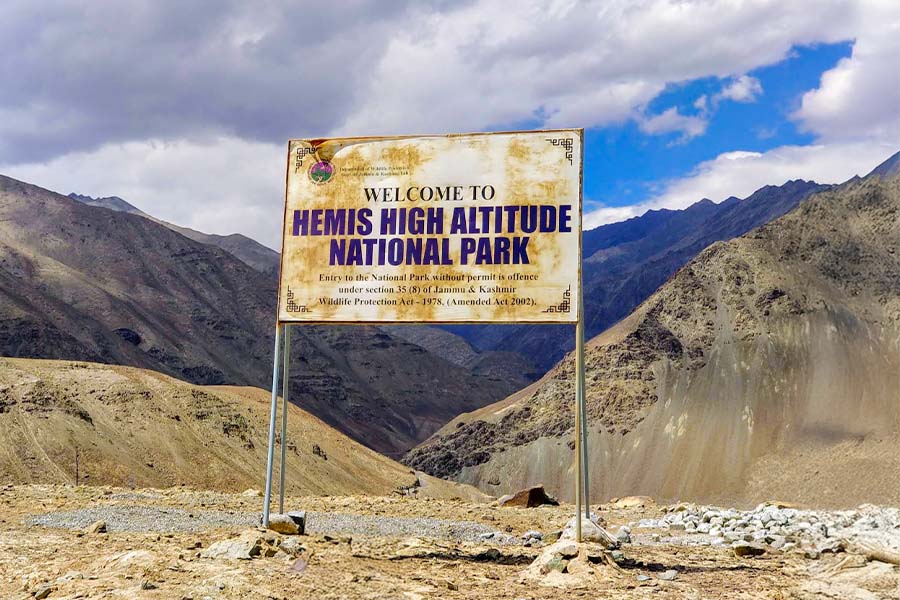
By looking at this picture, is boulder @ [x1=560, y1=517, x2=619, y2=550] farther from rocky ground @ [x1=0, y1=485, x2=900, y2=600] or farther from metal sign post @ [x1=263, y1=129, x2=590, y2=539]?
metal sign post @ [x1=263, y1=129, x2=590, y2=539]

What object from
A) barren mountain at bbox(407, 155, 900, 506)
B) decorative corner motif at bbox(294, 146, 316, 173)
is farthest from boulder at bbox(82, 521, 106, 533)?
barren mountain at bbox(407, 155, 900, 506)

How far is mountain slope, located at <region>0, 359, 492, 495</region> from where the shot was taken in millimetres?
41844

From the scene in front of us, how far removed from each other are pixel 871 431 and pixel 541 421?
2914 centimetres

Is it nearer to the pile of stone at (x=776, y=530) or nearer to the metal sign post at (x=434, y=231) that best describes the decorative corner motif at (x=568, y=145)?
the metal sign post at (x=434, y=231)

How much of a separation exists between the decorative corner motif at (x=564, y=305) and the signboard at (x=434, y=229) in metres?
0.02

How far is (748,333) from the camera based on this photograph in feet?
293

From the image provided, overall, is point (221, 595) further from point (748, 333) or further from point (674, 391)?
point (748, 333)

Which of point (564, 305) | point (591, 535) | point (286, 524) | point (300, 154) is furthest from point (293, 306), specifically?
point (591, 535)

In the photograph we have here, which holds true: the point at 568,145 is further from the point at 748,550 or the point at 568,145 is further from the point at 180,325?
the point at 180,325

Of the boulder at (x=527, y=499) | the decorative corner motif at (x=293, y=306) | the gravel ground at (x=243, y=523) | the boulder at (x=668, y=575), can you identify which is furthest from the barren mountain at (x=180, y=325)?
the boulder at (x=668, y=575)

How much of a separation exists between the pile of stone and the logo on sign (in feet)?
29.5

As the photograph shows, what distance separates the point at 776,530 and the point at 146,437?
3608 centimetres

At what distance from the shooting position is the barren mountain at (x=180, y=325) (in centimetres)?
9831

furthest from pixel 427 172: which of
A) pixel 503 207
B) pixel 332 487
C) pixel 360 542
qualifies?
pixel 332 487
